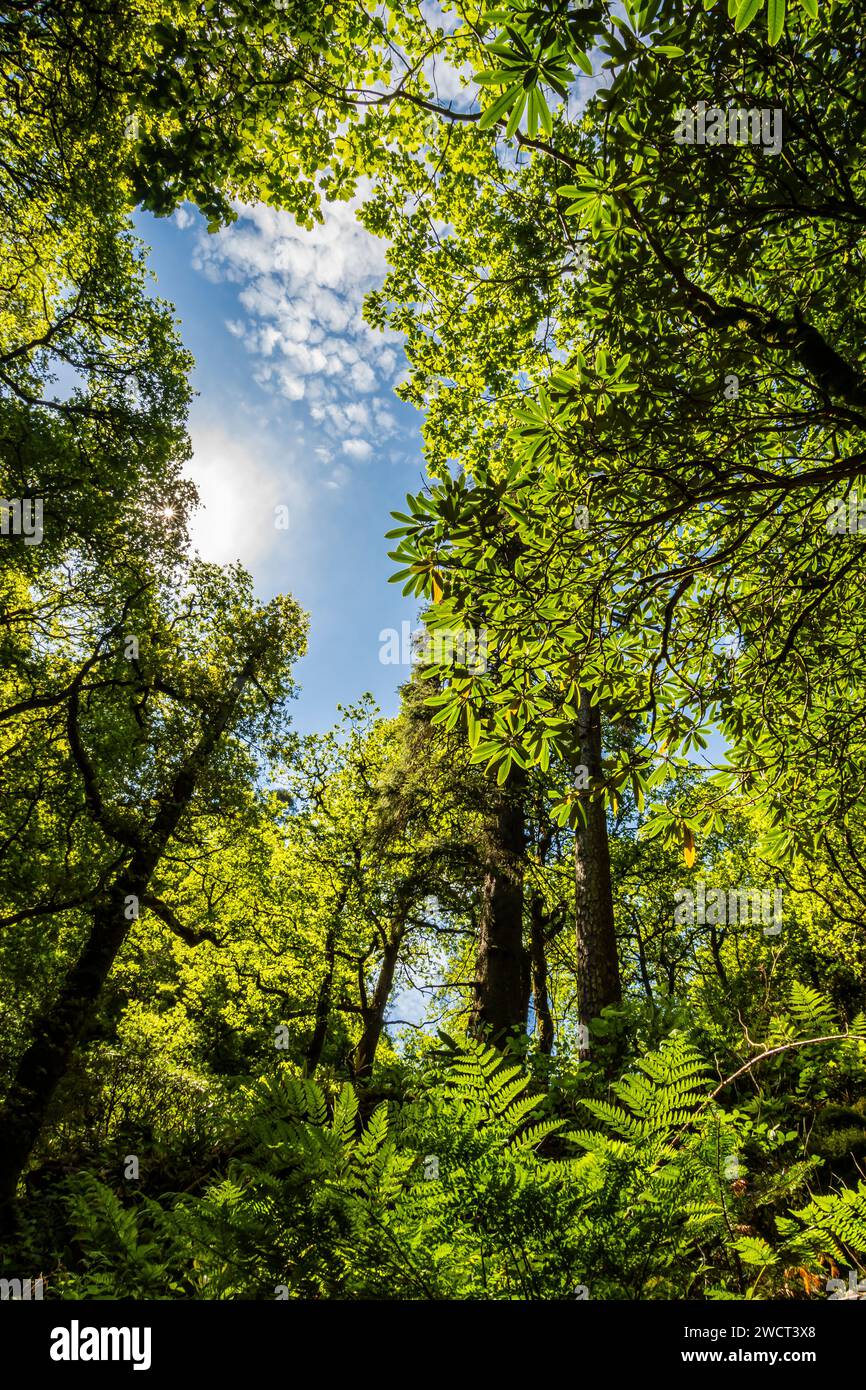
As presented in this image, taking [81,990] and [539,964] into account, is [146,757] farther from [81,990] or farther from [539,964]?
[539,964]

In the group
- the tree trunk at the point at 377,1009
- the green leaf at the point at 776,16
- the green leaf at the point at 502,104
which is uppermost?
the green leaf at the point at 502,104

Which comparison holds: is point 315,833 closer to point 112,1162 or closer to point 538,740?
point 112,1162

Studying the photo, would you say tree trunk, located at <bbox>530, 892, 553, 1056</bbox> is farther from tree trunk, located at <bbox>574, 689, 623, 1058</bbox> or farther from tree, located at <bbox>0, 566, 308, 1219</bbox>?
tree, located at <bbox>0, 566, 308, 1219</bbox>

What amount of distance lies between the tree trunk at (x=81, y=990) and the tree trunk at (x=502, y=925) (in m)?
5.28

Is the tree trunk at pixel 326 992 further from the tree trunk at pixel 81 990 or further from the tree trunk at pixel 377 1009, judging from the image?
the tree trunk at pixel 81 990

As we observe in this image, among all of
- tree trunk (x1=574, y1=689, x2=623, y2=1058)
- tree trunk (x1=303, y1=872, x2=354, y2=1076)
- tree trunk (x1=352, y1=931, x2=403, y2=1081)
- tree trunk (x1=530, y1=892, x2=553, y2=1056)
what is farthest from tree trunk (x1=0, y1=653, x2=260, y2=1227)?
tree trunk (x1=530, y1=892, x2=553, y2=1056)

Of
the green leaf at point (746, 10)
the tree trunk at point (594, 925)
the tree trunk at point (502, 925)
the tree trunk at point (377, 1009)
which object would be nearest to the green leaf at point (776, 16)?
the green leaf at point (746, 10)

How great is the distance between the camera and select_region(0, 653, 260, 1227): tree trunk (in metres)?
7.19

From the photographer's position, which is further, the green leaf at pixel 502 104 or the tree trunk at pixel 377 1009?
the tree trunk at pixel 377 1009

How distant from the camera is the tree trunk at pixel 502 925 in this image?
8.56 meters

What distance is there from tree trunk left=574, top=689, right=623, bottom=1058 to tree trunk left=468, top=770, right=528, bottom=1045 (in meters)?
1.88

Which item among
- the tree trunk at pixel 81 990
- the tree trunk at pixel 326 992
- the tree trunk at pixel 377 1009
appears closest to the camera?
the tree trunk at pixel 81 990
